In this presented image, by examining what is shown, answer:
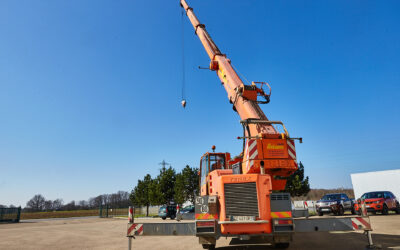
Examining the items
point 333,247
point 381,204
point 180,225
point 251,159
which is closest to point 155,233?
point 180,225

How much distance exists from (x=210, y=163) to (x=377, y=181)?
100 feet

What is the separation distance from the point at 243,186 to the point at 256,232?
1.06 meters

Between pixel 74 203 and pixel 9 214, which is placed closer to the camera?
pixel 9 214

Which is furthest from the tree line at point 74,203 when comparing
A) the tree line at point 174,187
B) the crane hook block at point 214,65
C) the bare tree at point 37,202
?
the crane hook block at point 214,65

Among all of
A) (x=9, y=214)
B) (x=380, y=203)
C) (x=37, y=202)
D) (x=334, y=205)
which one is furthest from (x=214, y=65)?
(x=37, y=202)

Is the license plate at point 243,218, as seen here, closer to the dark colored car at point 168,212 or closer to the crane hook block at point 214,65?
the crane hook block at point 214,65

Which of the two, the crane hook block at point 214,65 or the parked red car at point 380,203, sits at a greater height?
the crane hook block at point 214,65

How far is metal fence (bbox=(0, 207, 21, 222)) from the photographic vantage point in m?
27.5

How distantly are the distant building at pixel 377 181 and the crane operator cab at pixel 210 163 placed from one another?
96.3 ft

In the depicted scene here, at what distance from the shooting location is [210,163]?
8.22 m

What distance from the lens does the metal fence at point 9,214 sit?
27.5 m

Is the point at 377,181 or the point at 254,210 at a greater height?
the point at 377,181

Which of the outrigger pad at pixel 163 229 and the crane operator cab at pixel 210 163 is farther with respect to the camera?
the crane operator cab at pixel 210 163

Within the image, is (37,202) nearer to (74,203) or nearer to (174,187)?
(74,203)
